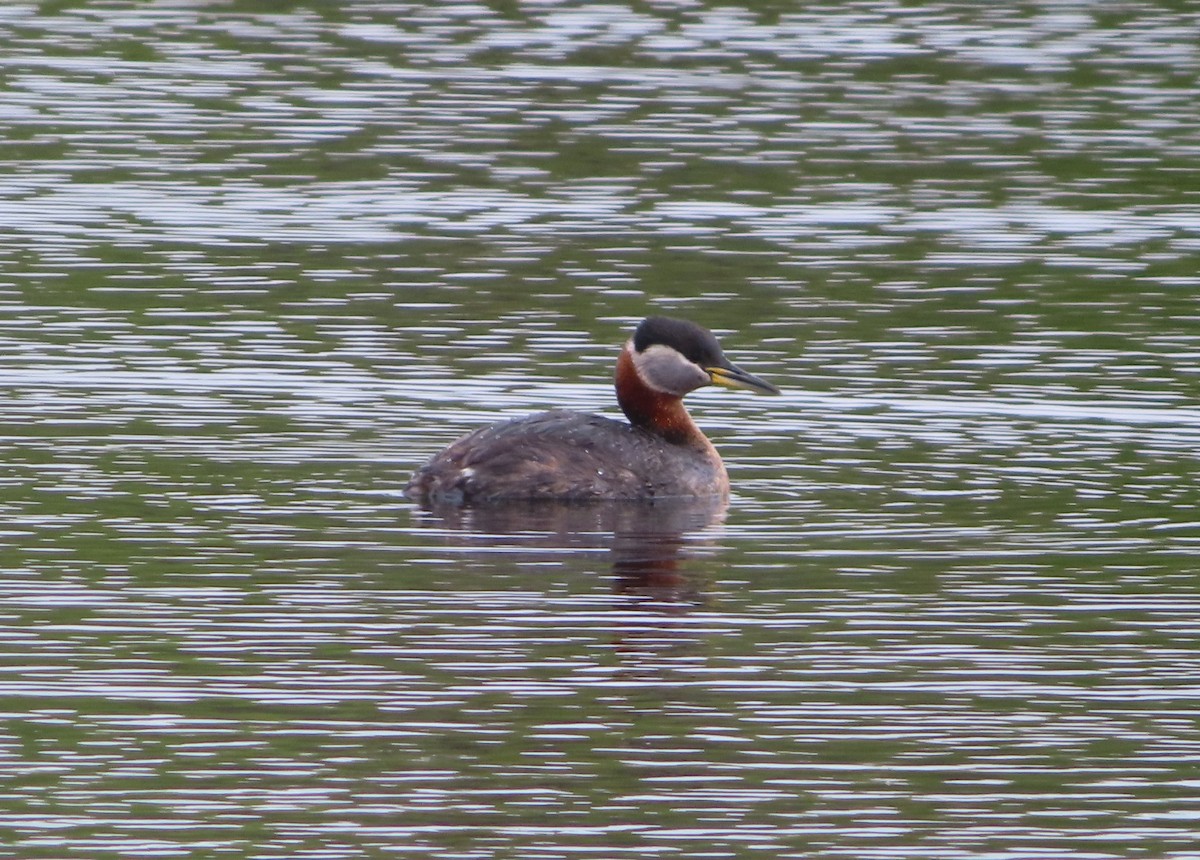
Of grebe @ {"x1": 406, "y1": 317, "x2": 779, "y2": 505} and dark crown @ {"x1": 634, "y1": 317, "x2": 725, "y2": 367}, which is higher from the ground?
dark crown @ {"x1": 634, "y1": 317, "x2": 725, "y2": 367}

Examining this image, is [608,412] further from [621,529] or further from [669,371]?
[621,529]

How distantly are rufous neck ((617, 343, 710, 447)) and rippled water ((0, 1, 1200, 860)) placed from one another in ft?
1.78

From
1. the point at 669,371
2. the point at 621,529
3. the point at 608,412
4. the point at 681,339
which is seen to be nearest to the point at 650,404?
the point at 669,371

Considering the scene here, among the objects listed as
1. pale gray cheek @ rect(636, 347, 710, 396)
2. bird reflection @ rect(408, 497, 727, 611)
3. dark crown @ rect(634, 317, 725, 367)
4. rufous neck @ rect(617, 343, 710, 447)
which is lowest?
bird reflection @ rect(408, 497, 727, 611)

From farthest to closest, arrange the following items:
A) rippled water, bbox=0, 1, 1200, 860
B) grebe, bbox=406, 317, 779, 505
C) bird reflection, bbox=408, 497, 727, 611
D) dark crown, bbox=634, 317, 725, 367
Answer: dark crown, bbox=634, 317, 725, 367 → grebe, bbox=406, 317, 779, 505 → bird reflection, bbox=408, 497, 727, 611 → rippled water, bbox=0, 1, 1200, 860

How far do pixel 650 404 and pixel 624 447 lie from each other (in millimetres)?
794

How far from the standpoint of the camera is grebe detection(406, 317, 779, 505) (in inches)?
582

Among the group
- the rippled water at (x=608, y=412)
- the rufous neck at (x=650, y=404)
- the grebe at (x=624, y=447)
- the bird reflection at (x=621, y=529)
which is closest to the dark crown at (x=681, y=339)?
the grebe at (x=624, y=447)

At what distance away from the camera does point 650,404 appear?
52.8 ft

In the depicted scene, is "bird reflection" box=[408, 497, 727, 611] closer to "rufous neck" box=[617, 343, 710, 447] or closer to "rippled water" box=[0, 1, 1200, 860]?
"rippled water" box=[0, 1, 1200, 860]

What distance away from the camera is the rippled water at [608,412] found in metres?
9.63

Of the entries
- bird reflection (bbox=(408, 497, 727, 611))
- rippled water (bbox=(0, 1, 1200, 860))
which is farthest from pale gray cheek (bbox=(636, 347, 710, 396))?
bird reflection (bbox=(408, 497, 727, 611))

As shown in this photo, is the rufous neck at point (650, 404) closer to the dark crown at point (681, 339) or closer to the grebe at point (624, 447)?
the grebe at point (624, 447)

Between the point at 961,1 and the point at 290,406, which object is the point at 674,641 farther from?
the point at 961,1
